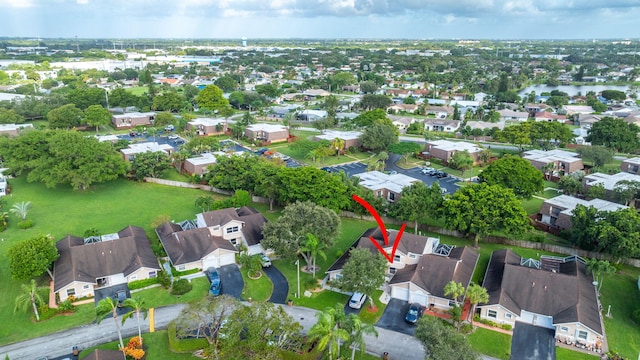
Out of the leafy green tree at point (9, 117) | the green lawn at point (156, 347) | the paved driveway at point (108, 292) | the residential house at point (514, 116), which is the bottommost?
the green lawn at point (156, 347)

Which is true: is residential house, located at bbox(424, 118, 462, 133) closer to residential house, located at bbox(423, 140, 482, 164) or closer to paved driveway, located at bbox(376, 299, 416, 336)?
residential house, located at bbox(423, 140, 482, 164)

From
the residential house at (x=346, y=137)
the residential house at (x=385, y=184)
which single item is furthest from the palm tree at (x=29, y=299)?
the residential house at (x=346, y=137)

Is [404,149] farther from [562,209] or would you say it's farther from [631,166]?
[631,166]

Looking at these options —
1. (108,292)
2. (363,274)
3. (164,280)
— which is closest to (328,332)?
(363,274)

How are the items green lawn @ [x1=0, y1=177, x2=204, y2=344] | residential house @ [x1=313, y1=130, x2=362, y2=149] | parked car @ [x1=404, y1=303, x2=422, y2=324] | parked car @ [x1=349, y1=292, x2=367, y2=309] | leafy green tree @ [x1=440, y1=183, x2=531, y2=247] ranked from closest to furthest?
parked car @ [x1=404, y1=303, x2=422, y2=324], parked car @ [x1=349, y1=292, x2=367, y2=309], leafy green tree @ [x1=440, y1=183, x2=531, y2=247], green lawn @ [x1=0, y1=177, x2=204, y2=344], residential house @ [x1=313, y1=130, x2=362, y2=149]

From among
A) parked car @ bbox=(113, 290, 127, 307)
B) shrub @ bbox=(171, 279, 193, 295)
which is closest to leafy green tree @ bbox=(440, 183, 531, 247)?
shrub @ bbox=(171, 279, 193, 295)

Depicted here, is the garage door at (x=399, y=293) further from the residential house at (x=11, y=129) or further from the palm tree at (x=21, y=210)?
the residential house at (x=11, y=129)
